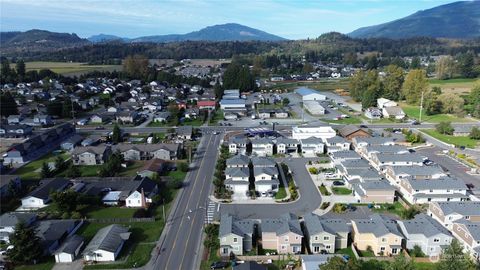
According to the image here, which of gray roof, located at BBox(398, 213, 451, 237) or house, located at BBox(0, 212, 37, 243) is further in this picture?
house, located at BBox(0, 212, 37, 243)

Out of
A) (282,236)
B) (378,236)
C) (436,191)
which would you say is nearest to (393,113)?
(436,191)

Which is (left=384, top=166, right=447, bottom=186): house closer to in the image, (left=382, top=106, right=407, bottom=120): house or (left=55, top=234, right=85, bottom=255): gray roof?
(left=55, top=234, right=85, bottom=255): gray roof

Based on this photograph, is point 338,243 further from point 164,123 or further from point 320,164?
point 164,123

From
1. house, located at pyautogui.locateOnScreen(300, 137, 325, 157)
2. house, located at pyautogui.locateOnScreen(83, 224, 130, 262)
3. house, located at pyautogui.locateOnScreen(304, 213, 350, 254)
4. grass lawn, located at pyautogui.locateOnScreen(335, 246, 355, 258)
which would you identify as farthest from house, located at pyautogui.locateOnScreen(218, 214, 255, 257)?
house, located at pyautogui.locateOnScreen(300, 137, 325, 157)

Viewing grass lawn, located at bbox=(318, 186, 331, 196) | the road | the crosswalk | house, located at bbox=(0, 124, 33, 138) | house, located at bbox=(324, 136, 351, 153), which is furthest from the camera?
house, located at bbox=(0, 124, 33, 138)

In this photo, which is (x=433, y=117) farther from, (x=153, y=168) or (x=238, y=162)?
(x=153, y=168)

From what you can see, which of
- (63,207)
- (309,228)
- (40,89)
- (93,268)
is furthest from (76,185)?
(40,89)
